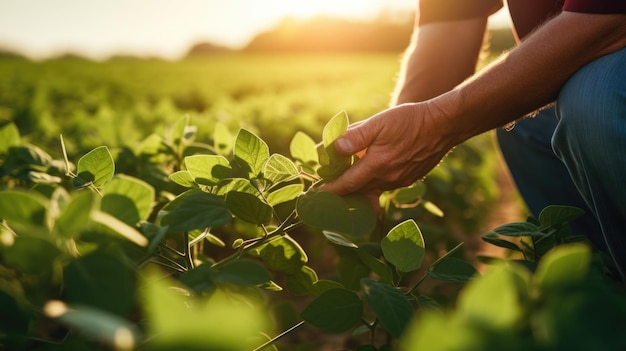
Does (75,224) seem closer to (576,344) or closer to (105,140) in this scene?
(576,344)

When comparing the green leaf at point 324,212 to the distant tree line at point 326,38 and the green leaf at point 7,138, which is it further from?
the distant tree line at point 326,38

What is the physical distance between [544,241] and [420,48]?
124 centimetres

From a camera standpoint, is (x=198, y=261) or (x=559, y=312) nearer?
(x=559, y=312)

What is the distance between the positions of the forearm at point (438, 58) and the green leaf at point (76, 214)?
159cm

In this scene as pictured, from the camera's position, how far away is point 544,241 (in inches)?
44.4

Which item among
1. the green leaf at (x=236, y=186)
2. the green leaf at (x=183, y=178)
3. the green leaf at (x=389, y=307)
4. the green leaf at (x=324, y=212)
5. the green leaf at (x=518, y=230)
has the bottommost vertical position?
the green leaf at (x=518, y=230)

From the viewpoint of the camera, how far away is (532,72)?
135 centimetres

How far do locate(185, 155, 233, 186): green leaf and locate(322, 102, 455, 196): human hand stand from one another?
31 cm

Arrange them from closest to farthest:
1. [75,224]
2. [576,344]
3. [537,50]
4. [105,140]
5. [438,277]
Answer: [576,344]
[75,224]
[438,277]
[537,50]
[105,140]

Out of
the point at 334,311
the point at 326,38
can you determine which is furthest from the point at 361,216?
the point at 326,38

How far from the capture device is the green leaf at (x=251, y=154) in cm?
106

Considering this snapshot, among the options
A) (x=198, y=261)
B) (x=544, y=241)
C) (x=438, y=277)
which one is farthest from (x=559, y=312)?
(x=198, y=261)

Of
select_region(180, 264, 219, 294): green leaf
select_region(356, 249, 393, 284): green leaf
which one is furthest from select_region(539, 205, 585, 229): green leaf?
select_region(180, 264, 219, 294): green leaf

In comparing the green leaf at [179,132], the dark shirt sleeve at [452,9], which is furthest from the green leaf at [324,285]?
the dark shirt sleeve at [452,9]
